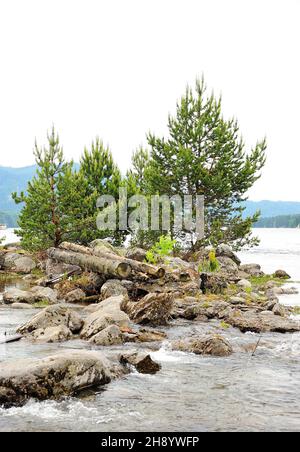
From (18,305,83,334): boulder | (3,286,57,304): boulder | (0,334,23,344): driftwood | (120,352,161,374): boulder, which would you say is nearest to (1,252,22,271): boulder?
(3,286,57,304): boulder

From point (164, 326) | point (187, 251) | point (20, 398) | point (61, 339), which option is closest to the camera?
point (20, 398)

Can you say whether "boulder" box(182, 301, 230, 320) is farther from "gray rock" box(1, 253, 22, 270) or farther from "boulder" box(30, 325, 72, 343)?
"gray rock" box(1, 253, 22, 270)

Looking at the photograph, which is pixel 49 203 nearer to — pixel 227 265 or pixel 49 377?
pixel 227 265

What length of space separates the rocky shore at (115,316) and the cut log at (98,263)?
0.04 metres

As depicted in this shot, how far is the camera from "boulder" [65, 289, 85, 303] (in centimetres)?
1939

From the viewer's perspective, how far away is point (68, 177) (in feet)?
104

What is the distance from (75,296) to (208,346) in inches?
384

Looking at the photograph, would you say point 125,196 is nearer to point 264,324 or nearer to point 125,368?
point 264,324

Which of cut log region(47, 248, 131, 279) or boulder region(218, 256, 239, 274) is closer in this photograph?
cut log region(47, 248, 131, 279)

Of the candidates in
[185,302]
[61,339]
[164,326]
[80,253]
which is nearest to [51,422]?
[61,339]

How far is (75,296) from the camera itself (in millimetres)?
19609

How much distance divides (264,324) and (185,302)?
13.4ft

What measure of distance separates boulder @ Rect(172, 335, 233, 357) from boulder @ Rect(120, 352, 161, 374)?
5.50 ft

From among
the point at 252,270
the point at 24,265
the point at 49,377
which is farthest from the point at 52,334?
the point at 252,270
